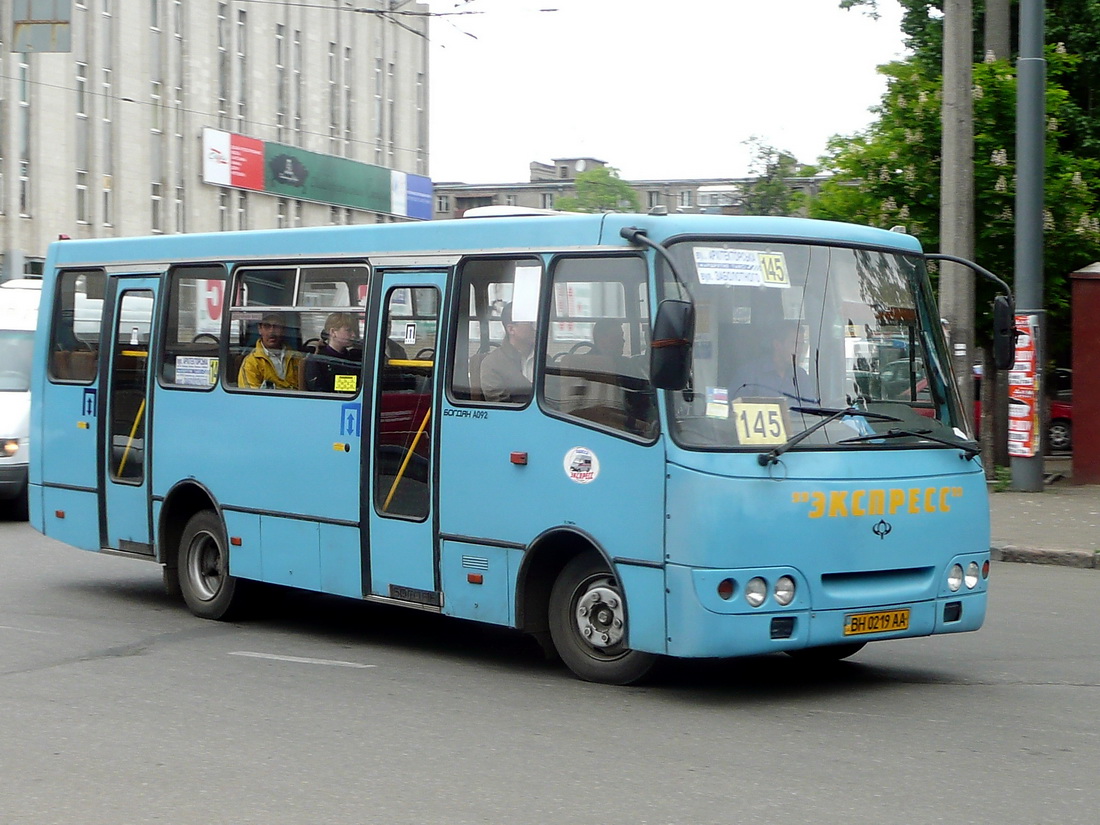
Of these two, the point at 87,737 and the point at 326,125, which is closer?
the point at 87,737

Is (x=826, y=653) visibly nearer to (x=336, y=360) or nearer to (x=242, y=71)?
(x=336, y=360)

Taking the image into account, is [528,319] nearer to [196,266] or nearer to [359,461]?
[359,461]

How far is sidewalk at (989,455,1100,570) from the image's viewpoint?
14.3 m

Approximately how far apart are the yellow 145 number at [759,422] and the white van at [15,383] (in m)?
10.9

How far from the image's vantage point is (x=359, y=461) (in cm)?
943

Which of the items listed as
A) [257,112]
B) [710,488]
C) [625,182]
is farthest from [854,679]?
[625,182]

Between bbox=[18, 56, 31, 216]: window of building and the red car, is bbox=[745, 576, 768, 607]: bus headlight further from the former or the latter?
bbox=[18, 56, 31, 216]: window of building

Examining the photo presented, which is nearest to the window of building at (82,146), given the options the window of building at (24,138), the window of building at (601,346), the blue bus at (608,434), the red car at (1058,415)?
the window of building at (24,138)

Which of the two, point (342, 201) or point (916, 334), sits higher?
point (342, 201)

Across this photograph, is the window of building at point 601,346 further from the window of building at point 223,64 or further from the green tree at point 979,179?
the window of building at point 223,64

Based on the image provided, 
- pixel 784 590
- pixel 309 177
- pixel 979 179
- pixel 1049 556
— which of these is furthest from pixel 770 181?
pixel 784 590

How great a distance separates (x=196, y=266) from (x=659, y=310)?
16.0 feet

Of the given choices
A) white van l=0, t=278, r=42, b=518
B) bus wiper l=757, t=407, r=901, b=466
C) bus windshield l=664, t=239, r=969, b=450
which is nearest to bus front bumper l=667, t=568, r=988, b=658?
bus wiper l=757, t=407, r=901, b=466

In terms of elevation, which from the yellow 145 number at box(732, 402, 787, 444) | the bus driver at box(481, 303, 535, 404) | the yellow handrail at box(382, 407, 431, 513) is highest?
the bus driver at box(481, 303, 535, 404)
